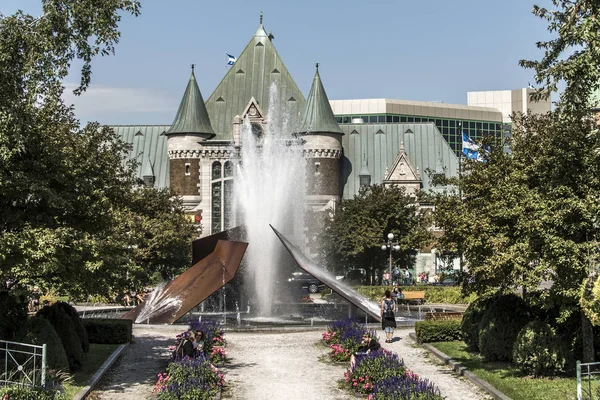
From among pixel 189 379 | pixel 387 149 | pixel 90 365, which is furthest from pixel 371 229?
pixel 189 379

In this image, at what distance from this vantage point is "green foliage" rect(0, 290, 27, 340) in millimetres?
21594

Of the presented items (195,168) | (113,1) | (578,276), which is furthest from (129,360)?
(195,168)

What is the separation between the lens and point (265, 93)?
90625 millimetres

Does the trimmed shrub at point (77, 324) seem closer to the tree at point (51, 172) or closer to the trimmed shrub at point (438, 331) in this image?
the tree at point (51, 172)

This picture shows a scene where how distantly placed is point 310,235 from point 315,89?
706 inches

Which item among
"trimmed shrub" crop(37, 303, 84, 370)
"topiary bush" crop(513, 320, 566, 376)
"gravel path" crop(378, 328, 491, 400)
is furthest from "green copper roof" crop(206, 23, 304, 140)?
"topiary bush" crop(513, 320, 566, 376)

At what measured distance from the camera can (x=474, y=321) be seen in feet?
86.4

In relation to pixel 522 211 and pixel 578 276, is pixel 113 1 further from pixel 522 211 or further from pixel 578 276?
pixel 578 276

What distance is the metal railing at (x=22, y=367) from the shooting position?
56.5ft

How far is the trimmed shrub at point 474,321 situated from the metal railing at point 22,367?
39.1ft

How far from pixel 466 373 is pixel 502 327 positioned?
1.90 metres

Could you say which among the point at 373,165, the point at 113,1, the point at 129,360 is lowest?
the point at 129,360

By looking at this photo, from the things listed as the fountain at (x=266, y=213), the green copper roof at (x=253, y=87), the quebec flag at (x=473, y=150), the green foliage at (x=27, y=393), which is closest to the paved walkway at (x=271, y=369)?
the green foliage at (x=27, y=393)

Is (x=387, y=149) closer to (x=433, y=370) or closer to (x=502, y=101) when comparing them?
→ (x=502, y=101)
